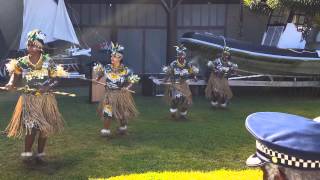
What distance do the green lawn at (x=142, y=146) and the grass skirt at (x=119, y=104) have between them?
0.40m

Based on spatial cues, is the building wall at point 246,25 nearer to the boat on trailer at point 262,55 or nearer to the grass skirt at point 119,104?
the boat on trailer at point 262,55

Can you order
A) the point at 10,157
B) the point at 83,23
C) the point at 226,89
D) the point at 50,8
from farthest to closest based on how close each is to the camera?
the point at 83,23
the point at 50,8
the point at 226,89
the point at 10,157

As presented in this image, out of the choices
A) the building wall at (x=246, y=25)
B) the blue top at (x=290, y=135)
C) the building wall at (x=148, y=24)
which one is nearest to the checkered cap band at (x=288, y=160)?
the blue top at (x=290, y=135)

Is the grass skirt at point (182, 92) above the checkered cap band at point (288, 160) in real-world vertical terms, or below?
below

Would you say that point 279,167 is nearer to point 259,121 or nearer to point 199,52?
point 259,121

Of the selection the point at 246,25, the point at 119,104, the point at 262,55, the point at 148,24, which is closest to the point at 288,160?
the point at 119,104

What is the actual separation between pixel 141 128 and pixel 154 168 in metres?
2.76

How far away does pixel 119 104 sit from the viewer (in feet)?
26.8

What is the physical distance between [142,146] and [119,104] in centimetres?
86

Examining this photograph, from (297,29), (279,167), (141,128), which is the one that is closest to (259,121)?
(279,167)

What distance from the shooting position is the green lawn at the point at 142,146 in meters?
6.50

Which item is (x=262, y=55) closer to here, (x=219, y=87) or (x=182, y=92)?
(x=219, y=87)

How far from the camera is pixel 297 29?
14820mm

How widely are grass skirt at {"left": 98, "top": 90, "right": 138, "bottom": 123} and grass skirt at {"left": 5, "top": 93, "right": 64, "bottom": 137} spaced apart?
175 centimetres
